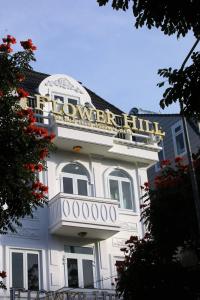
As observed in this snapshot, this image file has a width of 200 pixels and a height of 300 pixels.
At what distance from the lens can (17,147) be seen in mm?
11969

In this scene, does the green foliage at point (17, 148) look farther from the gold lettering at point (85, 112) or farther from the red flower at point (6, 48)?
the gold lettering at point (85, 112)

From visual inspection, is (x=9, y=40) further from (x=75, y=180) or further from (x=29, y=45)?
(x=75, y=180)

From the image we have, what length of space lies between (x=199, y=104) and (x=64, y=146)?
51.6 feet

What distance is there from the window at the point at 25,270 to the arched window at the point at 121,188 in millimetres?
4426

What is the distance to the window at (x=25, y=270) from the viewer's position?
20.9 meters

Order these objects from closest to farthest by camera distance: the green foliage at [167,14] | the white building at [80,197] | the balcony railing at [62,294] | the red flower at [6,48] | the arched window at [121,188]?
1. the green foliage at [167,14]
2. the red flower at [6,48]
3. the balcony railing at [62,294]
4. the white building at [80,197]
5. the arched window at [121,188]

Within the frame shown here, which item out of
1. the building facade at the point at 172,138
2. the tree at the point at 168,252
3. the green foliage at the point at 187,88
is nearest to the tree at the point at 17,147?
the green foliage at the point at 187,88

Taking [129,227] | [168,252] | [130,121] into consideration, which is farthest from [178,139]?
[168,252]

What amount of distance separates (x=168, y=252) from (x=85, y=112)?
8.95 meters

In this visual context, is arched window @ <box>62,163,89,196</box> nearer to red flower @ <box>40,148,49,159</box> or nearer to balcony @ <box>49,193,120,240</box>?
balcony @ <box>49,193,120,240</box>

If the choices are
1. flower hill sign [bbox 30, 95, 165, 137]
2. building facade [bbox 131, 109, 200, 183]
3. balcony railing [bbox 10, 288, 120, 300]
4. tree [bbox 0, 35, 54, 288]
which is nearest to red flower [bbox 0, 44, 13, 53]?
tree [bbox 0, 35, 54, 288]

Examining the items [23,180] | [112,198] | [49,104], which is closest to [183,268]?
[23,180]

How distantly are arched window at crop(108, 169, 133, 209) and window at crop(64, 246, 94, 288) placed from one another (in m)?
2.68

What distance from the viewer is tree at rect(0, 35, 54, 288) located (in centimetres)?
1182
